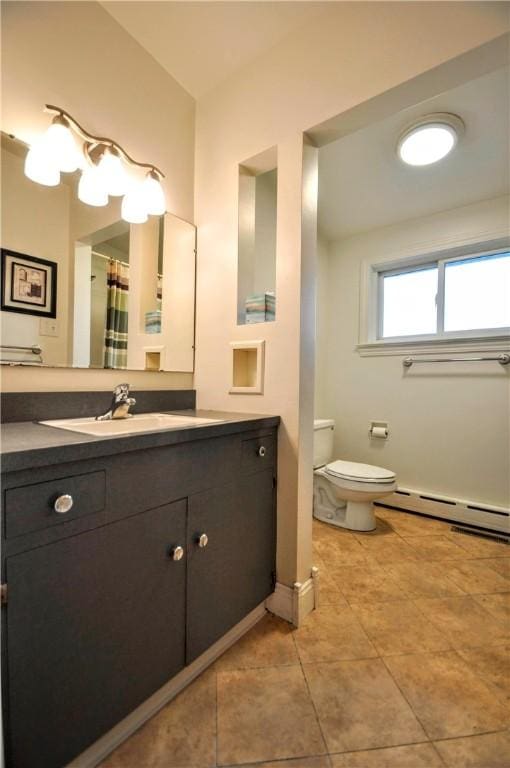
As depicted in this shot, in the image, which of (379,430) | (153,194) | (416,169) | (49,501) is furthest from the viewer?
(379,430)

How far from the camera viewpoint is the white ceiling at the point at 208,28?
1.36 meters

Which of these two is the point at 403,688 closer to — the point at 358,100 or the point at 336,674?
the point at 336,674

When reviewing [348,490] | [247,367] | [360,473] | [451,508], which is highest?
[247,367]

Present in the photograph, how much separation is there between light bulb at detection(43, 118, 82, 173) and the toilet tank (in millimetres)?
2124

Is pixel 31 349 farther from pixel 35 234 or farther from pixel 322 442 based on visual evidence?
pixel 322 442

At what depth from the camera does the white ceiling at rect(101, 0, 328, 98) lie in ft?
4.45

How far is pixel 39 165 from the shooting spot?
117 cm

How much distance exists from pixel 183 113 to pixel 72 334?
53.8 inches

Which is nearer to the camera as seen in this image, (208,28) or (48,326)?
(48,326)

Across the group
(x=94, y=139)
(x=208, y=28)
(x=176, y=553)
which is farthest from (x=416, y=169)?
(x=176, y=553)

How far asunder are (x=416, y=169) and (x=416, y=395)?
5.21ft

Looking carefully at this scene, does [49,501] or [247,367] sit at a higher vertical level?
[247,367]

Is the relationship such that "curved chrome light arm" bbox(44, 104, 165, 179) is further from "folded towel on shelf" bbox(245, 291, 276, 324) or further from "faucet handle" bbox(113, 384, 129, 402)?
"faucet handle" bbox(113, 384, 129, 402)

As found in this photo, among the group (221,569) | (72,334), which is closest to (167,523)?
(221,569)
